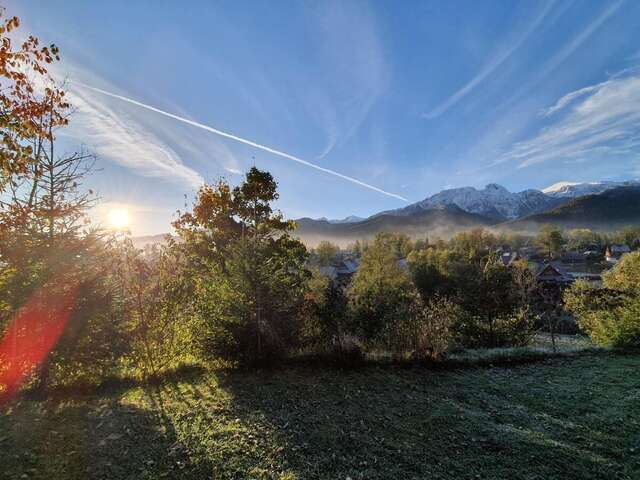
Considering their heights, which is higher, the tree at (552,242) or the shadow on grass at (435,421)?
the tree at (552,242)

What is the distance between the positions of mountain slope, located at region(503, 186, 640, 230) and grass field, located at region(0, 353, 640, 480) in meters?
196

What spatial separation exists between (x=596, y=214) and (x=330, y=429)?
222m

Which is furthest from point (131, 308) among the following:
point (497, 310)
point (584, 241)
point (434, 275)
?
point (584, 241)

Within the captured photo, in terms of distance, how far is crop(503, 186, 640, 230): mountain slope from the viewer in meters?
157

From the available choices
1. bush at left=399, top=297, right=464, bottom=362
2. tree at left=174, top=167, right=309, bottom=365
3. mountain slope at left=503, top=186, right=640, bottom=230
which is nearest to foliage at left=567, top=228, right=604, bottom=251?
mountain slope at left=503, top=186, right=640, bottom=230

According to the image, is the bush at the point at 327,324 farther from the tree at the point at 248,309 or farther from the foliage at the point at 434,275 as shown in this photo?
the foliage at the point at 434,275

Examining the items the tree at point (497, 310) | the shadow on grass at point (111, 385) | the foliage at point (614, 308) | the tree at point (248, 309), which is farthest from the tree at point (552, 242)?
the shadow on grass at point (111, 385)

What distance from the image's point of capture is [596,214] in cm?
16612

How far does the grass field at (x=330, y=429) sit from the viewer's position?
11.9 feet

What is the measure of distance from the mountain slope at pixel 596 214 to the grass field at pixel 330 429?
7698 inches

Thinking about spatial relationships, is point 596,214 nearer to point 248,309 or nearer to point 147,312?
point 248,309

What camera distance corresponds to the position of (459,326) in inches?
570

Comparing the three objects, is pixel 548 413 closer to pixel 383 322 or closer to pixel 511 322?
pixel 383 322

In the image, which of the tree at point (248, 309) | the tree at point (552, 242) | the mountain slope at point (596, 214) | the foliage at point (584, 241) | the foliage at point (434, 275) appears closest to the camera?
the tree at point (248, 309)
